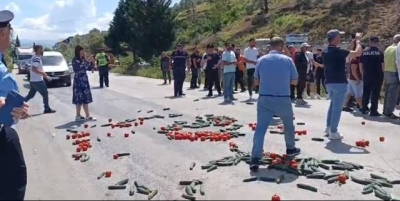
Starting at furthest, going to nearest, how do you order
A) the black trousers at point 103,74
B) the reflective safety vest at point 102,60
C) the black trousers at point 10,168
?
the black trousers at point 103,74 < the reflective safety vest at point 102,60 < the black trousers at point 10,168

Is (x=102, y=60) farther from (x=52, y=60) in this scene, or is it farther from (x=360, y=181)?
(x=360, y=181)

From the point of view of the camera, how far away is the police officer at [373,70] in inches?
511

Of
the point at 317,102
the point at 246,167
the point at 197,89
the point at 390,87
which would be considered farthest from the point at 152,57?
the point at 246,167

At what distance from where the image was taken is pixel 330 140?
33.3 ft

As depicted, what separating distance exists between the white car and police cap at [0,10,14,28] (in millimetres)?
21860

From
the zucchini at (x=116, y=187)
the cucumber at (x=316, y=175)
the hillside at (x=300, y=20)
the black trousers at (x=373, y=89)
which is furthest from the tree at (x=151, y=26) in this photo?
the zucchini at (x=116, y=187)

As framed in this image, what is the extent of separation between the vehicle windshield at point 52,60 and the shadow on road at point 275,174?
70.7 ft

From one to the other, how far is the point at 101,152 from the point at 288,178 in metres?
3.82

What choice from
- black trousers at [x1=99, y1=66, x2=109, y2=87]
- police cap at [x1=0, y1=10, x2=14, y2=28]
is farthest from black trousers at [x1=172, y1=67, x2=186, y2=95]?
police cap at [x1=0, y1=10, x2=14, y2=28]

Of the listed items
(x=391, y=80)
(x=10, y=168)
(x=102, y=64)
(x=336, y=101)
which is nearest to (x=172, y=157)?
(x=336, y=101)

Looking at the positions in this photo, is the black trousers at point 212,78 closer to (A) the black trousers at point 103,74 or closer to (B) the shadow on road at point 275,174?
(A) the black trousers at point 103,74

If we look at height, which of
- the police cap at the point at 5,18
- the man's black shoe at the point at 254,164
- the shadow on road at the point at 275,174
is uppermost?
the police cap at the point at 5,18

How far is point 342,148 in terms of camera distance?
31.0 ft

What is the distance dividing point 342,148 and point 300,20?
3304cm
